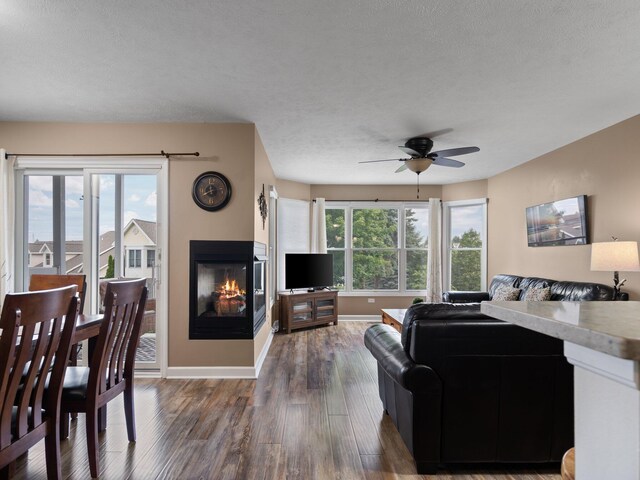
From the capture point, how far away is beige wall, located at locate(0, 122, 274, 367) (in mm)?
4039

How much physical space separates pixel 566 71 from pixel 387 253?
5019 mm

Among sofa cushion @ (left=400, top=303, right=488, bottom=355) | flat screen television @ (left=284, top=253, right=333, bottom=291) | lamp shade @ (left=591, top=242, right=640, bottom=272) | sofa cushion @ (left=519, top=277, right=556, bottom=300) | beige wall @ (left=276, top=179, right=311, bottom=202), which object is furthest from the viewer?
beige wall @ (left=276, top=179, right=311, bottom=202)

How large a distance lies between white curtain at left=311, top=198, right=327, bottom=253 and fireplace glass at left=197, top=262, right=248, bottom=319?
10.9ft

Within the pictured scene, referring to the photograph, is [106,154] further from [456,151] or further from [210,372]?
[456,151]

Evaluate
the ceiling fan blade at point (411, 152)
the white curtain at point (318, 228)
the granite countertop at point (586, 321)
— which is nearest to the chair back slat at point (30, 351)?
the granite countertop at point (586, 321)

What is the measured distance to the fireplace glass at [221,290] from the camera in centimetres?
405

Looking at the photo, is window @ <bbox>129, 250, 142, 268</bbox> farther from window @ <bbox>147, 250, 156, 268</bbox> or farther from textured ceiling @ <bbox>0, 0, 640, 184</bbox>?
textured ceiling @ <bbox>0, 0, 640, 184</bbox>

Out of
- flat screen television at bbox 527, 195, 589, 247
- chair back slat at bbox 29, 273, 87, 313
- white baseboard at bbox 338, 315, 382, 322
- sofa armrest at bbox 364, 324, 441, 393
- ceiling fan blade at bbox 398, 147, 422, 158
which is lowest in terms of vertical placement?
white baseboard at bbox 338, 315, 382, 322

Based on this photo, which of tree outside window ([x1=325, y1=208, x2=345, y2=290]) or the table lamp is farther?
tree outside window ([x1=325, y1=208, x2=345, y2=290])

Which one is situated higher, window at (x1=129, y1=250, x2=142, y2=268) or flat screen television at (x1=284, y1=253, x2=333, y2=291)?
window at (x1=129, y1=250, x2=142, y2=268)

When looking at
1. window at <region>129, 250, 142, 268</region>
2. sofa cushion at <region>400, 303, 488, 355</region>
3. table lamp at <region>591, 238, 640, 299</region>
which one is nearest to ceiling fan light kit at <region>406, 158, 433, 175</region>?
table lamp at <region>591, 238, 640, 299</region>

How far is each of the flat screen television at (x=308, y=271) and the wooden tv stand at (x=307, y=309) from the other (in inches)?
5.9

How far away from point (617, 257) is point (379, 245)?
438cm

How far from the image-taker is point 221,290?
409 centimetres
